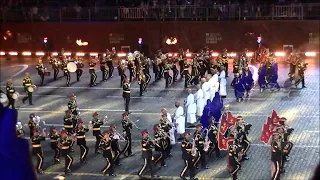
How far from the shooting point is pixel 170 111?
97.8ft

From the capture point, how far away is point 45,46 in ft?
149

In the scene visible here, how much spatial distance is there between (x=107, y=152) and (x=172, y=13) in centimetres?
2301

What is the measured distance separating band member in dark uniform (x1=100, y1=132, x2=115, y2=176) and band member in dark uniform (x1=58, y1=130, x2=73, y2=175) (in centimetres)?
108

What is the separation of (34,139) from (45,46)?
24479 millimetres

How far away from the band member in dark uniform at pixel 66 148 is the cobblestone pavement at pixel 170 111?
13.2 inches

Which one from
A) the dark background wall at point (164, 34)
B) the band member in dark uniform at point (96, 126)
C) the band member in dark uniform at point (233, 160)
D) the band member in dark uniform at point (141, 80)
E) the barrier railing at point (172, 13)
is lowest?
the band member in dark uniform at point (233, 160)

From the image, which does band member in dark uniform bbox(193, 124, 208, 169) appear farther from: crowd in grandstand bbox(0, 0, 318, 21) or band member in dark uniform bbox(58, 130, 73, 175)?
crowd in grandstand bbox(0, 0, 318, 21)

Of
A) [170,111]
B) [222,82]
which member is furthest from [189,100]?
[222,82]

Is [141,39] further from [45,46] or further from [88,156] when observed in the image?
[88,156]

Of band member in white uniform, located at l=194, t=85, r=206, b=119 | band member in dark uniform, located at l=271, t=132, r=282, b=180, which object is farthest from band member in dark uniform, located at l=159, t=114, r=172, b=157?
band member in white uniform, located at l=194, t=85, r=206, b=119

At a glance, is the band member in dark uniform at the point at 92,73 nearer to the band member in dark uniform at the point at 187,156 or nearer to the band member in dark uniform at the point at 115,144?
the band member in dark uniform at the point at 115,144

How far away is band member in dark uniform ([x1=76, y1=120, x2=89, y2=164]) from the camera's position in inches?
873

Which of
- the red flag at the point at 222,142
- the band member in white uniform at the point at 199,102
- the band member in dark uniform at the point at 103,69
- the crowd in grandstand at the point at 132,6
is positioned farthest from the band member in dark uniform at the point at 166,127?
the crowd in grandstand at the point at 132,6

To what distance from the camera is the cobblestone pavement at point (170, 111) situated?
21953 mm
